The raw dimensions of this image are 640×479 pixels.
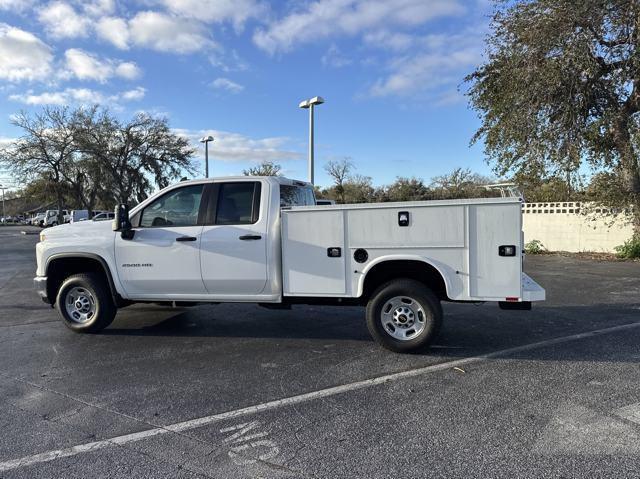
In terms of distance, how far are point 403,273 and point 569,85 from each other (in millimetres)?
10382

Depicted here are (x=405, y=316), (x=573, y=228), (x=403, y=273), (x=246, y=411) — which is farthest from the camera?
(x=573, y=228)

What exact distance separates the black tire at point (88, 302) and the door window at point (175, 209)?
3.50ft

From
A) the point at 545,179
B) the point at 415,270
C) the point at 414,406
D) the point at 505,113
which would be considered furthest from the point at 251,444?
the point at 545,179

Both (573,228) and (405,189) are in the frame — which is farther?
(405,189)

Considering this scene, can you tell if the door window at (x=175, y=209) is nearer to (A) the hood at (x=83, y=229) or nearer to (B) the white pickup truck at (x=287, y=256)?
(B) the white pickup truck at (x=287, y=256)

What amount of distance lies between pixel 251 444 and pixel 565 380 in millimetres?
3000

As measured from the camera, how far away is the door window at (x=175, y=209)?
576cm

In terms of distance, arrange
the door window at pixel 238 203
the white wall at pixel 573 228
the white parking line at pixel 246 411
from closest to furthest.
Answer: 1. the white parking line at pixel 246 411
2. the door window at pixel 238 203
3. the white wall at pixel 573 228

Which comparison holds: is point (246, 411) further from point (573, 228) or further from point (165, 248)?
point (573, 228)

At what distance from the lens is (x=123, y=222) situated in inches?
225

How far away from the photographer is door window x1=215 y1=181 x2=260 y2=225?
5.57 m

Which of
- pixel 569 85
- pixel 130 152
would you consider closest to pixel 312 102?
pixel 569 85


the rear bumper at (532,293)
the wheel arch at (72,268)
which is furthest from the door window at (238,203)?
the rear bumper at (532,293)

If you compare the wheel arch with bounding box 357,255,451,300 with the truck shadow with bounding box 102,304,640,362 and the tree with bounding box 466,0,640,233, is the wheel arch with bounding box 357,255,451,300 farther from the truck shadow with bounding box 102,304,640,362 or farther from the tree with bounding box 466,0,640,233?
the tree with bounding box 466,0,640,233
